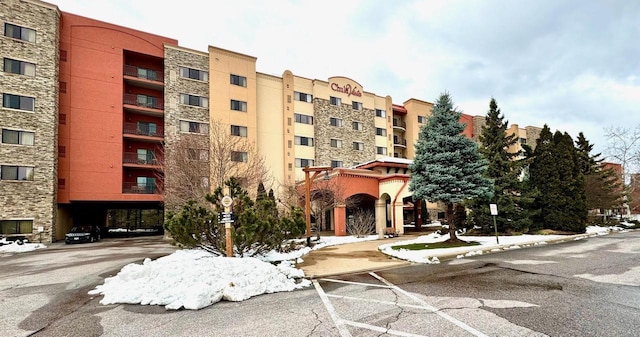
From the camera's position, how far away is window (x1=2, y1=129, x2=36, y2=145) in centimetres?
2508

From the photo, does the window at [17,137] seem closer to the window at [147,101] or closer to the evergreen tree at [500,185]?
the window at [147,101]

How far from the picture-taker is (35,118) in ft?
85.6

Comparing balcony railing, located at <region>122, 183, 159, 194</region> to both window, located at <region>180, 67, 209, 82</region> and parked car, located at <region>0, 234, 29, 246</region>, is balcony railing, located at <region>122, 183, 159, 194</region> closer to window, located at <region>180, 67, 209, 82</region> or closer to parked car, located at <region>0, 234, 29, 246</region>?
parked car, located at <region>0, 234, 29, 246</region>

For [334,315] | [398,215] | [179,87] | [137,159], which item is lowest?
[334,315]

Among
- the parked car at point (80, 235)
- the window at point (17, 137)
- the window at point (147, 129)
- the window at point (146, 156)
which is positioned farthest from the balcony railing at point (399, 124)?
the window at point (17, 137)

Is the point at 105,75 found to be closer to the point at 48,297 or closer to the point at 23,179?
the point at 23,179

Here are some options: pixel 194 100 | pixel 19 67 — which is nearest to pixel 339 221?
pixel 194 100

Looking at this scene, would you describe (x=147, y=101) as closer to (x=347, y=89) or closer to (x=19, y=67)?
(x=19, y=67)

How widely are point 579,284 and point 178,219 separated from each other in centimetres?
1207

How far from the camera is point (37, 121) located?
26.1 metres

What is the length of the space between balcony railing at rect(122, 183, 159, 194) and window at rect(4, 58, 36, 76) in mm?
11749

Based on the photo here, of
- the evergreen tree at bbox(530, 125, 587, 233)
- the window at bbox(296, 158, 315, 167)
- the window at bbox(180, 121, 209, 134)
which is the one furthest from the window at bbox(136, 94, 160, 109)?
the evergreen tree at bbox(530, 125, 587, 233)

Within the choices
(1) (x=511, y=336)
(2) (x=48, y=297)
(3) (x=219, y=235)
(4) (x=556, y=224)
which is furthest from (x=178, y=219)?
(4) (x=556, y=224)

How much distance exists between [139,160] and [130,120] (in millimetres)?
4444
